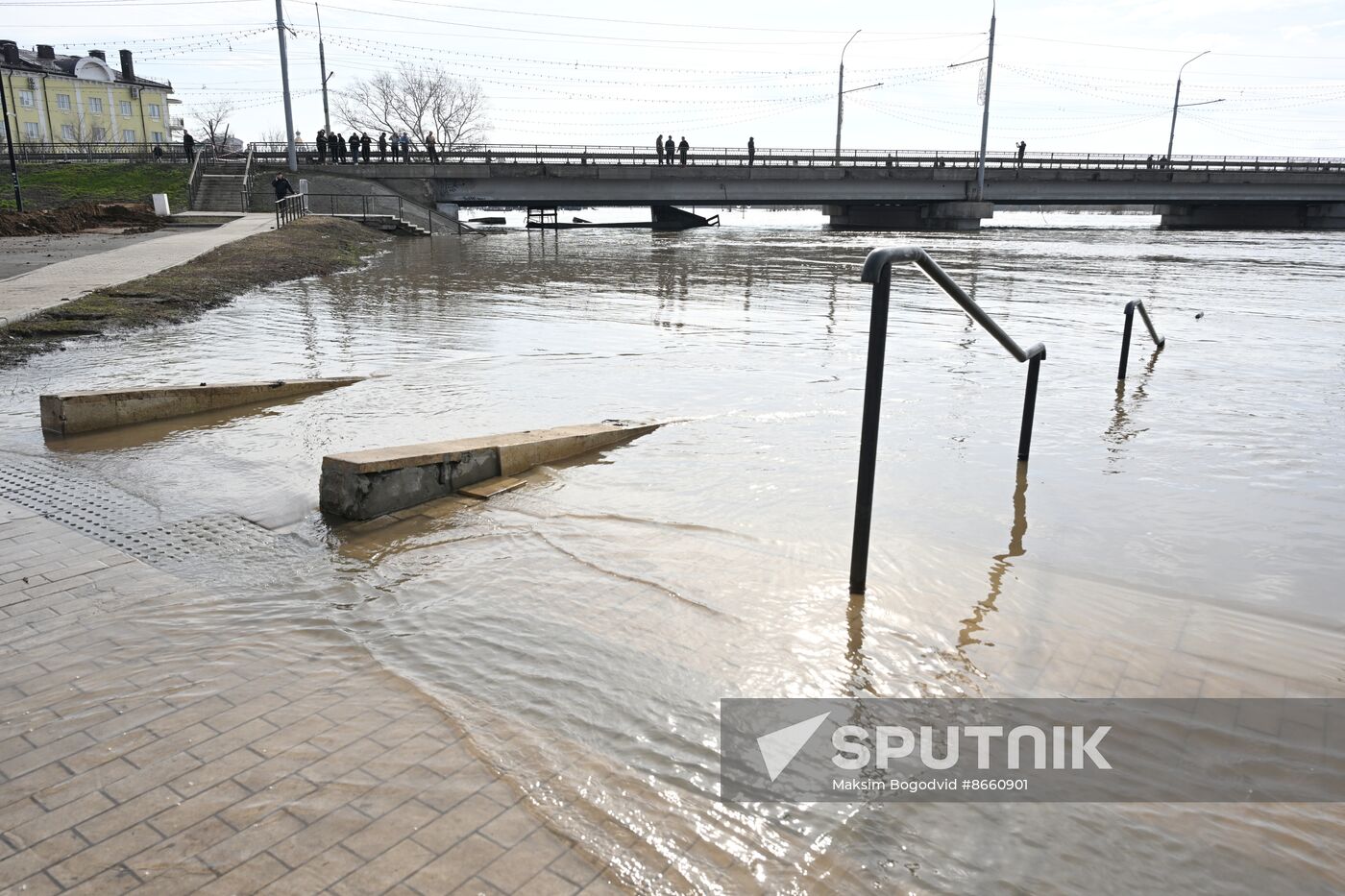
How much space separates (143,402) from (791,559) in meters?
5.15

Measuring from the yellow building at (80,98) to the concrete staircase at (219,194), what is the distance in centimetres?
5187

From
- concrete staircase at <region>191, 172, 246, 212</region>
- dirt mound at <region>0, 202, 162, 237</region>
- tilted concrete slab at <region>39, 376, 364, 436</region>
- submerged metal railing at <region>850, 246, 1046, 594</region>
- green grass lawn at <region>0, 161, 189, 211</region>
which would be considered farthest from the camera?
concrete staircase at <region>191, 172, 246, 212</region>

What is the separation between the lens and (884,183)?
2205 inches

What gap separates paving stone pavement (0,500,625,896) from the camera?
2213 mm

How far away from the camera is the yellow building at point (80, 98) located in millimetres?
→ 86750

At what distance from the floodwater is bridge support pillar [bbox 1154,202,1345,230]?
68.5 metres

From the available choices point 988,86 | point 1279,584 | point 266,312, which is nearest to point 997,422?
point 1279,584

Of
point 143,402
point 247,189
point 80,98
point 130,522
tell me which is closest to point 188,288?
point 143,402

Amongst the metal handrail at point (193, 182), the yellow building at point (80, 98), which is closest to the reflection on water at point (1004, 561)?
the metal handrail at point (193, 182)

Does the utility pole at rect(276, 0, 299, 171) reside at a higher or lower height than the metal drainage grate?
higher

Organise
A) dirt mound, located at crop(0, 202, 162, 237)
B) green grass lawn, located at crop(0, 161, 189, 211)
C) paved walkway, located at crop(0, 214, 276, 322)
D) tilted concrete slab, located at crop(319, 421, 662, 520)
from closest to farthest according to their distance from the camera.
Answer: tilted concrete slab, located at crop(319, 421, 662, 520) → paved walkway, located at crop(0, 214, 276, 322) → dirt mound, located at crop(0, 202, 162, 237) → green grass lawn, located at crop(0, 161, 189, 211)

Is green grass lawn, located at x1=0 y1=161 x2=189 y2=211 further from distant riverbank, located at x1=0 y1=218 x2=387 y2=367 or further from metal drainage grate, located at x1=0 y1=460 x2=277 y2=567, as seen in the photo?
metal drainage grate, located at x1=0 y1=460 x2=277 y2=567

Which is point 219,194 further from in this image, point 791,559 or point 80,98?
point 80,98

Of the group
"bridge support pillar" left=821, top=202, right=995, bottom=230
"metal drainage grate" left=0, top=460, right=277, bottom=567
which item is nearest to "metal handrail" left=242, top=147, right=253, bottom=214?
"metal drainage grate" left=0, top=460, right=277, bottom=567
